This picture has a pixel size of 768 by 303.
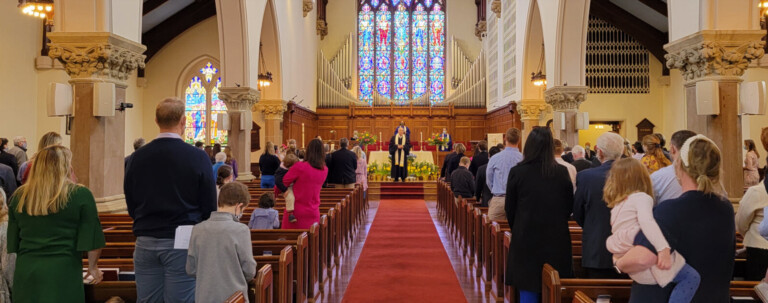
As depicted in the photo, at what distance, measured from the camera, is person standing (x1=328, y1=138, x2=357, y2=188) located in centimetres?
1017

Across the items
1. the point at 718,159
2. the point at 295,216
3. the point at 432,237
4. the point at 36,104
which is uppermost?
the point at 36,104

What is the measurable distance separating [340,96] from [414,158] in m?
6.73

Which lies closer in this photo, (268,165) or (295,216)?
A: (295,216)

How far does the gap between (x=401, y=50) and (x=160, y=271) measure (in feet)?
73.6

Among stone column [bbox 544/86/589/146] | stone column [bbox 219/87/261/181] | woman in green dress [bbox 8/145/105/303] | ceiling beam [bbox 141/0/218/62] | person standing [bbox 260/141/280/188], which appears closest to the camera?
woman in green dress [bbox 8/145/105/303]

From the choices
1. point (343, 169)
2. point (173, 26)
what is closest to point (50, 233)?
point (343, 169)

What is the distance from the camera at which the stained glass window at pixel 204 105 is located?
19719 mm

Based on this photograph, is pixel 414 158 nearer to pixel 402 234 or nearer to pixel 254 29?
pixel 254 29

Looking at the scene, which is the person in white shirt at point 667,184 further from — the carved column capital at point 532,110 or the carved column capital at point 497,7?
the carved column capital at point 497,7

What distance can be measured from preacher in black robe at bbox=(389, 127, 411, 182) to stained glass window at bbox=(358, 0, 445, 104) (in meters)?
8.19

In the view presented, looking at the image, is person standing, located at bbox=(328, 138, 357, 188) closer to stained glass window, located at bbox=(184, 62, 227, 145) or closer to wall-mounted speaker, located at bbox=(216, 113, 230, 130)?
wall-mounted speaker, located at bbox=(216, 113, 230, 130)

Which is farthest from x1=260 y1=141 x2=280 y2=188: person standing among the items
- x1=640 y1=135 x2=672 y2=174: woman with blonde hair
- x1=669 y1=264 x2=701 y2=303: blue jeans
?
x1=669 y1=264 x2=701 y2=303: blue jeans

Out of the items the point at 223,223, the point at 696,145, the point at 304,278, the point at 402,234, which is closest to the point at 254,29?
the point at 402,234

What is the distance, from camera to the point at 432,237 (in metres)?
9.43
